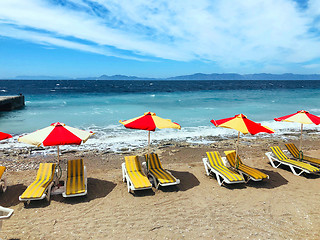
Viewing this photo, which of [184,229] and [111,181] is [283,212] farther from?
[111,181]

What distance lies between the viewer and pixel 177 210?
5516 millimetres

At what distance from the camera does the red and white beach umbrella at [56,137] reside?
5.43 m

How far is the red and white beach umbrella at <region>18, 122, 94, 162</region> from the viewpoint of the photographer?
5430mm

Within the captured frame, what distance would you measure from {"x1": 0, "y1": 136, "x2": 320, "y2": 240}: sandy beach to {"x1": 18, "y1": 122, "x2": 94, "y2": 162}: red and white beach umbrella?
1.52 meters

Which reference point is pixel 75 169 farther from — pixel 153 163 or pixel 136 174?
pixel 153 163

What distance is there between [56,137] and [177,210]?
10.8 feet

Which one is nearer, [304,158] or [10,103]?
[304,158]

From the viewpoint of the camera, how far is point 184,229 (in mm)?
4836

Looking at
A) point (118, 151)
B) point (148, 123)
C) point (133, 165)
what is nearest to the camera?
point (148, 123)

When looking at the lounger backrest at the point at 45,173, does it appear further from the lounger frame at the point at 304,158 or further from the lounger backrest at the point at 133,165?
the lounger frame at the point at 304,158

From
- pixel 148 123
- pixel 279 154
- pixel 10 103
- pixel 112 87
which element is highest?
pixel 148 123

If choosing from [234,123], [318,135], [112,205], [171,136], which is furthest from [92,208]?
[318,135]

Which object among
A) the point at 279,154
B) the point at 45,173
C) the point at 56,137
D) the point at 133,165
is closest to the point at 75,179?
the point at 45,173

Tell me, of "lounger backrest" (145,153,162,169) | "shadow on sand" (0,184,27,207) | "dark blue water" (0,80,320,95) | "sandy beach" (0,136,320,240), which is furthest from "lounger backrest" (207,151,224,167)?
"dark blue water" (0,80,320,95)
